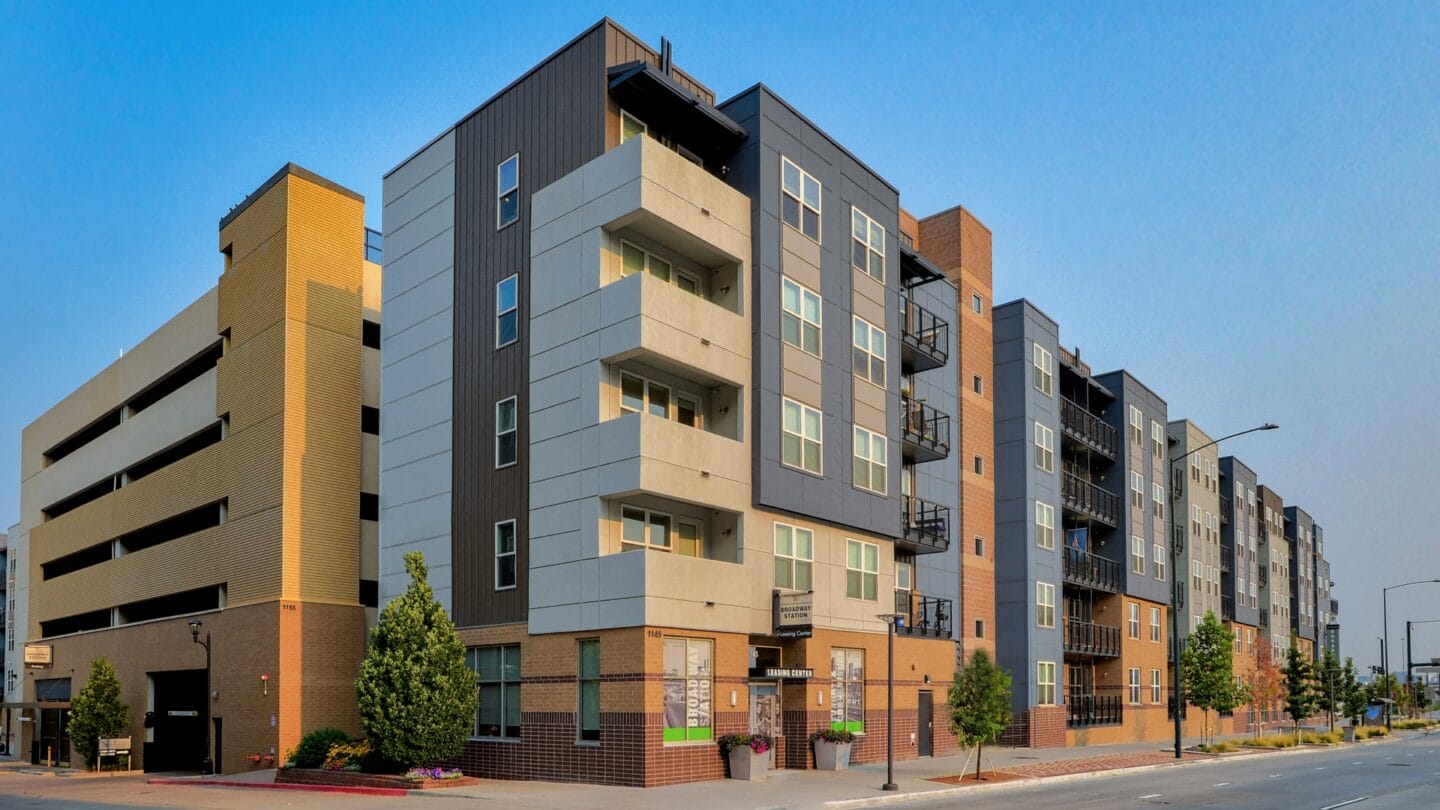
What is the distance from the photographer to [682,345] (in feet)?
98.6

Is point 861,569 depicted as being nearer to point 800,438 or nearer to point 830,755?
point 800,438

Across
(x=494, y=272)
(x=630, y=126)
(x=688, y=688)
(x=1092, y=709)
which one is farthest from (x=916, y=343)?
(x=1092, y=709)

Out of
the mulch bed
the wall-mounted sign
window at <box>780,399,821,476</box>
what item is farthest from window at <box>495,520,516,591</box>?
the wall-mounted sign

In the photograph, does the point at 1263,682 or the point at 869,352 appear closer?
the point at 869,352

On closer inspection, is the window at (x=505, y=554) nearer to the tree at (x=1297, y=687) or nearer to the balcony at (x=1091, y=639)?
the balcony at (x=1091, y=639)

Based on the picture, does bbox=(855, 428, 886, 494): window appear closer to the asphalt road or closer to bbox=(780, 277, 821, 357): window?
bbox=(780, 277, 821, 357): window

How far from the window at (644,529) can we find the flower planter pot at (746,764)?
17.7 feet

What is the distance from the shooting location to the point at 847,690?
35000mm

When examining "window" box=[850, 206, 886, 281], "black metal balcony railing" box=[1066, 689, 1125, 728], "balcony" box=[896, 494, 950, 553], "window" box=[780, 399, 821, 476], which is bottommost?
"black metal balcony railing" box=[1066, 689, 1125, 728]

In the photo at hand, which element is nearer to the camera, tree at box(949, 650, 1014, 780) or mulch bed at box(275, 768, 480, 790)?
mulch bed at box(275, 768, 480, 790)

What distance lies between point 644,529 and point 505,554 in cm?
427

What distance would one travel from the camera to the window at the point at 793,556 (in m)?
32.6

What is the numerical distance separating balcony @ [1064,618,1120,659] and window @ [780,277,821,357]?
25911mm

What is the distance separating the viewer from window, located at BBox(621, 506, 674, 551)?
30.2 m
